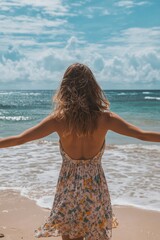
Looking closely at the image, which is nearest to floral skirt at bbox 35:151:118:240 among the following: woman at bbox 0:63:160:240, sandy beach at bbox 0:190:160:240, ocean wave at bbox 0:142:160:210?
woman at bbox 0:63:160:240

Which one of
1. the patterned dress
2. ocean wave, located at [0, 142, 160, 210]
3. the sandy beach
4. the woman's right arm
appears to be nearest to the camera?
the woman's right arm

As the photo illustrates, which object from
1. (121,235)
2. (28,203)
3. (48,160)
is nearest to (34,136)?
(121,235)

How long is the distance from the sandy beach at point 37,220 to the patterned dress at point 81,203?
204 centimetres

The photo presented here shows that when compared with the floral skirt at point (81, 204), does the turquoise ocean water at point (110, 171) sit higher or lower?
lower

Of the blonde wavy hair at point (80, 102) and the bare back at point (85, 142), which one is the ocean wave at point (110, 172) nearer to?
the bare back at point (85, 142)

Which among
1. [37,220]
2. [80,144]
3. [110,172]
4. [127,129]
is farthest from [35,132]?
[110,172]

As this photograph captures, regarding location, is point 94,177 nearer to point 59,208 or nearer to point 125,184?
point 59,208

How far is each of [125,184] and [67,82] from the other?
5.14 m

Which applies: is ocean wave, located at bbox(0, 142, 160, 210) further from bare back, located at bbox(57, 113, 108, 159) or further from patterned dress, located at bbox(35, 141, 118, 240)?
bare back, located at bbox(57, 113, 108, 159)

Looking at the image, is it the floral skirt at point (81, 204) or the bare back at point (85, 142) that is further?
the floral skirt at point (81, 204)

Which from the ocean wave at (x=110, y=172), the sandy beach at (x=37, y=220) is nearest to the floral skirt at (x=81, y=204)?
the sandy beach at (x=37, y=220)

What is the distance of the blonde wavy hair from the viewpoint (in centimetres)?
271

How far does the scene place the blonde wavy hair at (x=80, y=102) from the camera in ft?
8.87

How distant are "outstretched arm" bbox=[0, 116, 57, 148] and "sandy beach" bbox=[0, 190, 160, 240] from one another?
2551 mm
